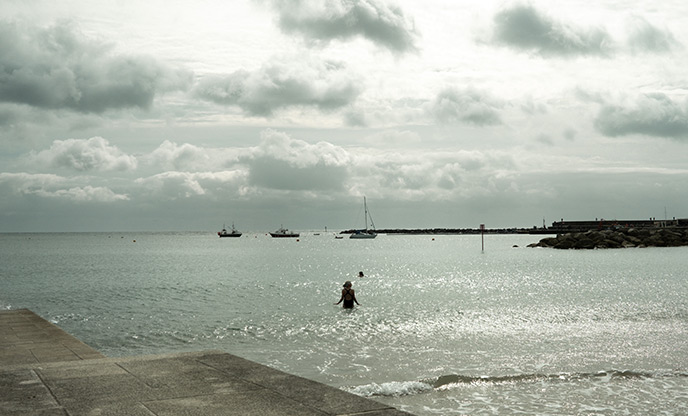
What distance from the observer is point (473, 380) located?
Answer: 14.7m

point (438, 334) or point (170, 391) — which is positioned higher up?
point (170, 391)

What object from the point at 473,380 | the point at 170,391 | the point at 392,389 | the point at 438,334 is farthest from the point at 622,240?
the point at 170,391

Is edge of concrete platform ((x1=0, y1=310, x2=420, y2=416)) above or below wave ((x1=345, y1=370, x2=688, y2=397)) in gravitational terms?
above

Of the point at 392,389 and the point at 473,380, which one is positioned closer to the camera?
the point at 392,389

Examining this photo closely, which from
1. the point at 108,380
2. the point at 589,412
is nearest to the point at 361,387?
the point at 589,412

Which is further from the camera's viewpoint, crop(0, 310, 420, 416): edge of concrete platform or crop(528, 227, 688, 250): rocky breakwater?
crop(528, 227, 688, 250): rocky breakwater

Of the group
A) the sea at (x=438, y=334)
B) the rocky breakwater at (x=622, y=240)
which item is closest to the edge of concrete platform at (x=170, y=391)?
the sea at (x=438, y=334)

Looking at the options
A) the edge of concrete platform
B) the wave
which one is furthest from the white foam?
the edge of concrete platform

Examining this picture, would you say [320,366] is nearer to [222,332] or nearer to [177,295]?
[222,332]

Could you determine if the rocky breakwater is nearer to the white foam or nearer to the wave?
the wave

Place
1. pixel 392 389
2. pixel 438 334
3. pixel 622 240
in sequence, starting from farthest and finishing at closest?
pixel 622 240 → pixel 438 334 → pixel 392 389

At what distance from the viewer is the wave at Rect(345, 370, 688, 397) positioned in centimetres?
1364

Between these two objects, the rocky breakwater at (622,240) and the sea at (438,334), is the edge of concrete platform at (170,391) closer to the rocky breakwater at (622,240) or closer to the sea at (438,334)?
the sea at (438,334)

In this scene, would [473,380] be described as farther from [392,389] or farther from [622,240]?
[622,240]
